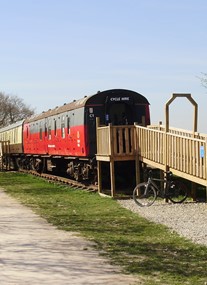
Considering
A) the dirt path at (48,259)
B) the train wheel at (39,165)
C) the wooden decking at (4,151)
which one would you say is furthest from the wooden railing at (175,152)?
the wooden decking at (4,151)

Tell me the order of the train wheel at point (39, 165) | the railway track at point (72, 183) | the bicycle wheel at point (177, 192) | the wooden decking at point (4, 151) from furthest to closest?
the wooden decking at point (4, 151)
the train wheel at point (39, 165)
the railway track at point (72, 183)
the bicycle wheel at point (177, 192)

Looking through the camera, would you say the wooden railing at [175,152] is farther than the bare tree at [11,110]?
No

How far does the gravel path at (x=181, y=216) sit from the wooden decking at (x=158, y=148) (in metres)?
0.81

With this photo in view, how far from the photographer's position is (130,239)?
9.76m

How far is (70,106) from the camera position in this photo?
23.5 meters

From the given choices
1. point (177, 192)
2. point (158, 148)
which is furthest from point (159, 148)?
point (177, 192)

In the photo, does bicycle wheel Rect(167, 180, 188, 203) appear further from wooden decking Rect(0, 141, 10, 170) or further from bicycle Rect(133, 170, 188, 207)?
wooden decking Rect(0, 141, 10, 170)

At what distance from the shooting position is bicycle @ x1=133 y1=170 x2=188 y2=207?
15.2m

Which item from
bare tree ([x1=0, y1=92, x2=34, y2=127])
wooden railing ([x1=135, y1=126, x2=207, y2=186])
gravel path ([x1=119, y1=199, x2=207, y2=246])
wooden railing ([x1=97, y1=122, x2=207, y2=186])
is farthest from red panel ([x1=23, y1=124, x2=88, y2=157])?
bare tree ([x1=0, y1=92, x2=34, y2=127])

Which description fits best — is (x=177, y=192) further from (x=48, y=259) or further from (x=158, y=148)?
(x=48, y=259)

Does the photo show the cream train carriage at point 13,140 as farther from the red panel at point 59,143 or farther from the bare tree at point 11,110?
the bare tree at point 11,110

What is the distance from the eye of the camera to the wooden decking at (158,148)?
14.3 meters

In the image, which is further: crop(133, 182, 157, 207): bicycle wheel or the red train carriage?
the red train carriage

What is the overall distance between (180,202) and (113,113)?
6.60m
